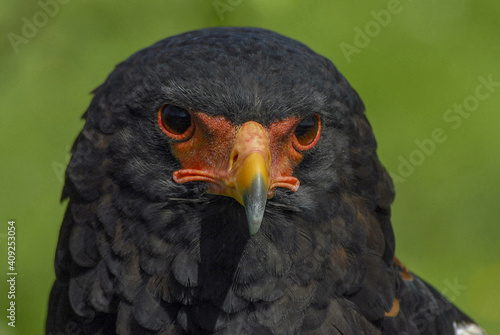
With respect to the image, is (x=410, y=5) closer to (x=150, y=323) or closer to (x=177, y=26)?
(x=177, y=26)

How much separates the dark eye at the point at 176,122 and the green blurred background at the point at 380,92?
4.49m

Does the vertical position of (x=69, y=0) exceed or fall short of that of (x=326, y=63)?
it exceeds it

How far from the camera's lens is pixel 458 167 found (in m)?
8.67

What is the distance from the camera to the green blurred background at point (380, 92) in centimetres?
796

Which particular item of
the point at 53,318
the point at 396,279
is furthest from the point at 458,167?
the point at 53,318

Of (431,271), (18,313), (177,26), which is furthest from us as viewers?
(177,26)

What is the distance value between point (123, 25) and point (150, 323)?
641 cm

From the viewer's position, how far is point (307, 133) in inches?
134
